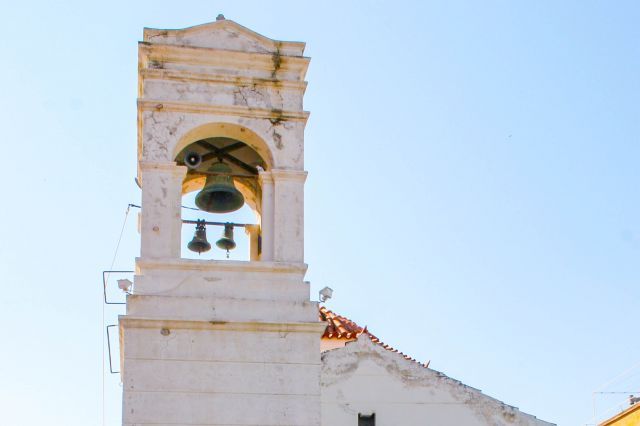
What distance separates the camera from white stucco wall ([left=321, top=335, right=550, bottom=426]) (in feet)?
56.8

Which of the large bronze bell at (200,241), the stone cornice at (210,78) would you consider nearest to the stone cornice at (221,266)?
the large bronze bell at (200,241)

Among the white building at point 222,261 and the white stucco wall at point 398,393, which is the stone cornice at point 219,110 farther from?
the white stucco wall at point 398,393

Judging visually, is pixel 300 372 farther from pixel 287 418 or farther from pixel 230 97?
pixel 230 97

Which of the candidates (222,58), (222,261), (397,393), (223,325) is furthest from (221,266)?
(397,393)

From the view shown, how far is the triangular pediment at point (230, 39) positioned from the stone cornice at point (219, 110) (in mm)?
650

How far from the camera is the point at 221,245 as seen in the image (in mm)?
13344

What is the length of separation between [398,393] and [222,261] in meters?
5.59

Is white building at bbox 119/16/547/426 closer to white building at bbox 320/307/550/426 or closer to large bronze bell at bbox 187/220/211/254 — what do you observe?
large bronze bell at bbox 187/220/211/254

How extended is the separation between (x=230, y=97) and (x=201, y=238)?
1404mm

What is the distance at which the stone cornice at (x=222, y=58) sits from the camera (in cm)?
1316

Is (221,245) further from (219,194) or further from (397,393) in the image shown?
(397,393)

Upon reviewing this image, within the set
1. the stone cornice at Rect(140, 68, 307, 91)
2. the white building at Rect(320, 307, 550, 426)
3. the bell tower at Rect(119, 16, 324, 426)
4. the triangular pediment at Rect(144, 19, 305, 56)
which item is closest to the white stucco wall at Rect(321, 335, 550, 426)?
the white building at Rect(320, 307, 550, 426)

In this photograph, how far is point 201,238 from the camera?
1327cm

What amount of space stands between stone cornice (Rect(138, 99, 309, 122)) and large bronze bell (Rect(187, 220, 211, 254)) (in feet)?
3.71
